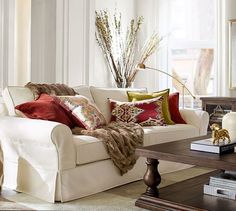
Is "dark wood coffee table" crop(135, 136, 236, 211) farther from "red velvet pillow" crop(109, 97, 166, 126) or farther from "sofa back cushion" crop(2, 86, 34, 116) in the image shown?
"sofa back cushion" crop(2, 86, 34, 116)

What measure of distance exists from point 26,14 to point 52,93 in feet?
8.15

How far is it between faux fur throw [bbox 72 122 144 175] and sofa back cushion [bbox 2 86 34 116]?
1.74 ft

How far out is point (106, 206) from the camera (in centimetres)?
289

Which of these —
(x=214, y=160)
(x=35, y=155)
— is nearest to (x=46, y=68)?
(x=35, y=155)

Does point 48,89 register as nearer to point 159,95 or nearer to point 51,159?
point 51,159

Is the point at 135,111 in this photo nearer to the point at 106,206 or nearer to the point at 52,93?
the point at 52,93

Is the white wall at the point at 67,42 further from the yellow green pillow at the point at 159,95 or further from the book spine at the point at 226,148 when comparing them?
the book spine at the point at 226,148

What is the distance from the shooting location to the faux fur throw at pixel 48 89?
368 centimetres

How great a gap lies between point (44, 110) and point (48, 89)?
42cm

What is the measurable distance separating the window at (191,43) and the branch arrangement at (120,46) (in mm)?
255

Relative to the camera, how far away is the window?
18.5 ft

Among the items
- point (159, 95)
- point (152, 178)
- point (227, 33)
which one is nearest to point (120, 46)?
point (227, 33)

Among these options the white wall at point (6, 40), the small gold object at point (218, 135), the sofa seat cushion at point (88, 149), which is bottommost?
the sofa seat cushion at point (88, 149)

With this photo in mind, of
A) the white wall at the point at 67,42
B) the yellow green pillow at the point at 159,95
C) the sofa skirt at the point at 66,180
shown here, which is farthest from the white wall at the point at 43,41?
the sofa skirt at the point at 66,180
